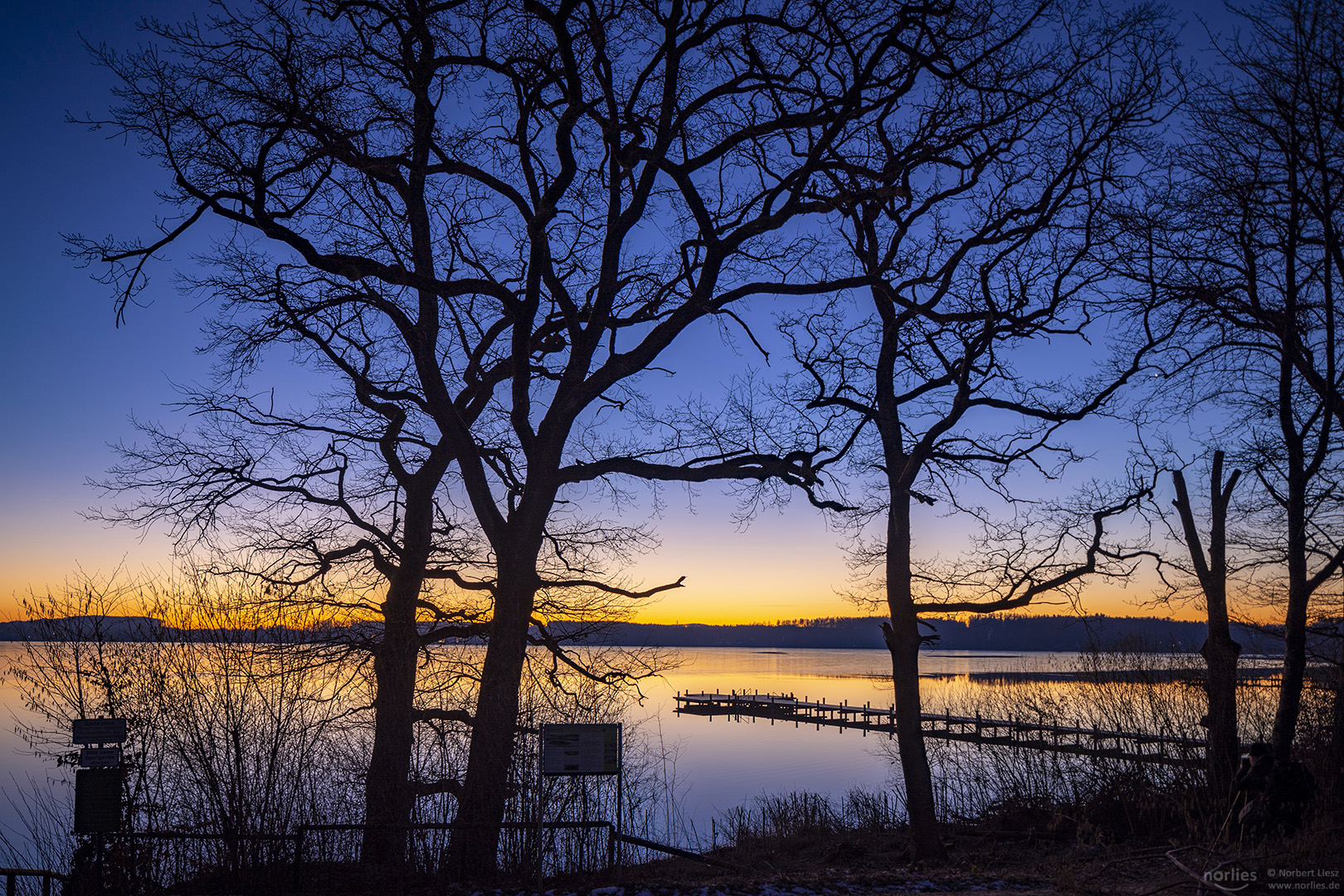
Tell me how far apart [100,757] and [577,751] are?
473cm

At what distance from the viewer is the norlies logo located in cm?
720

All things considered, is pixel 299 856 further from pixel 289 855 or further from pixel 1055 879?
pixel 1055 879

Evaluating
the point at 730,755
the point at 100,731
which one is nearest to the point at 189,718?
the point at 100,731

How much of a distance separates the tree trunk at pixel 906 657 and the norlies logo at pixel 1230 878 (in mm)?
6142

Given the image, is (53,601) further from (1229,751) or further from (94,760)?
(1229,751)

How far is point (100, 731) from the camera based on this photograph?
28.9 feet

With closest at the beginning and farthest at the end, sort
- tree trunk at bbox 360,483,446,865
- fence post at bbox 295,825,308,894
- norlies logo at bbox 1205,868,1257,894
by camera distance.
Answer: norlies logo at bbox 1205,868,1257,894 → fence post at bbox 295,825,308,894 → tree trunk at bbox 360,483,446,865

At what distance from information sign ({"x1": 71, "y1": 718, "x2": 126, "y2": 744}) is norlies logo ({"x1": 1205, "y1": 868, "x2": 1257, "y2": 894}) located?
9.97m

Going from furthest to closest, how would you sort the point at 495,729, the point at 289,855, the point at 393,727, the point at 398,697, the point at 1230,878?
the point at 398,697 → the point at 393,727 → the point at 495,729 → the point at 289,855 → the point at 1230,878

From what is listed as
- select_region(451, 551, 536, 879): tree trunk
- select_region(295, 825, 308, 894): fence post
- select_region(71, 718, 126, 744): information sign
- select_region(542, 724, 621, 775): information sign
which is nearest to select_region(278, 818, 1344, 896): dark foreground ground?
select_region(295, 825, 308, 894): fence post

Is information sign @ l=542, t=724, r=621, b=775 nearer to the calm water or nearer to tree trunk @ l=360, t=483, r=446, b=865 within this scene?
tree trunk @ l=360, t=483, r=446, b=865

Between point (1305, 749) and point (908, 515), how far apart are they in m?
8.34

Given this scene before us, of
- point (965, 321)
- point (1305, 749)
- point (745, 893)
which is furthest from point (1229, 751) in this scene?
point (745, 893)

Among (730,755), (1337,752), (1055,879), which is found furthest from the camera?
(730,755)
